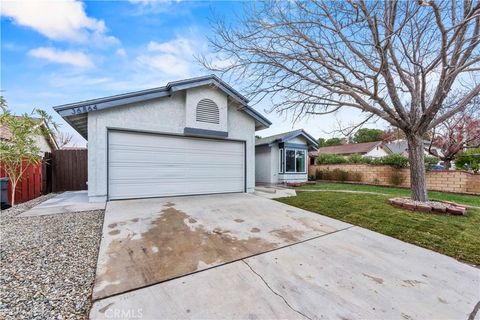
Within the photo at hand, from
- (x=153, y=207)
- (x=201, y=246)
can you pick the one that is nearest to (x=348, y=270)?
(x=201, y=246)

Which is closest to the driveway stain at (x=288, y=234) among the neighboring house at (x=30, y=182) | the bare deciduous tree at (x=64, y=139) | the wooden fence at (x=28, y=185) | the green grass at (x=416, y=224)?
the green grass at (x=416, y=224)

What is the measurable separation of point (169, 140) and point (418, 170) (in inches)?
333

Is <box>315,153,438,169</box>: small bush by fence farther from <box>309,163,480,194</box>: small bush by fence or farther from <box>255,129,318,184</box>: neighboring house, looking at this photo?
<box>255,129,318,184</box>: neighboring house

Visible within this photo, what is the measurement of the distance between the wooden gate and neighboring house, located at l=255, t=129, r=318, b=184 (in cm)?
976

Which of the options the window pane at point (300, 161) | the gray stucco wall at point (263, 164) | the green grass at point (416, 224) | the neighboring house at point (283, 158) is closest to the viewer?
the green grass at point (416, 224)

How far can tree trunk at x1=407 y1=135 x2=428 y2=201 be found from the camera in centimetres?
621

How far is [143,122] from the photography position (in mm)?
6887

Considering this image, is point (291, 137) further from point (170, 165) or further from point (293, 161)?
point (170, 165)

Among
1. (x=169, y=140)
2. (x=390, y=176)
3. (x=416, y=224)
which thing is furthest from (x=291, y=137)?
(x=416, y=224)

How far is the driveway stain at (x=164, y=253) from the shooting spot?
2.39m

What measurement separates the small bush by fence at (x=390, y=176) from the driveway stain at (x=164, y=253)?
12230mm

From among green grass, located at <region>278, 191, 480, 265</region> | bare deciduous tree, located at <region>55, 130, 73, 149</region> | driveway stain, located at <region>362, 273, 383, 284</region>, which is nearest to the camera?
driveway stain, located at <region>362, 273, 383, 284</region>

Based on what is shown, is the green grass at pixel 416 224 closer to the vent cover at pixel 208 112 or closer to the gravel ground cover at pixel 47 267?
the vent cover at pixel 208 112

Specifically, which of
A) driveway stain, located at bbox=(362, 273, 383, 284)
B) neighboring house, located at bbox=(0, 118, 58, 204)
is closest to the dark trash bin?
neighboring house, located at bbox=(0, 118, 58, 204)
